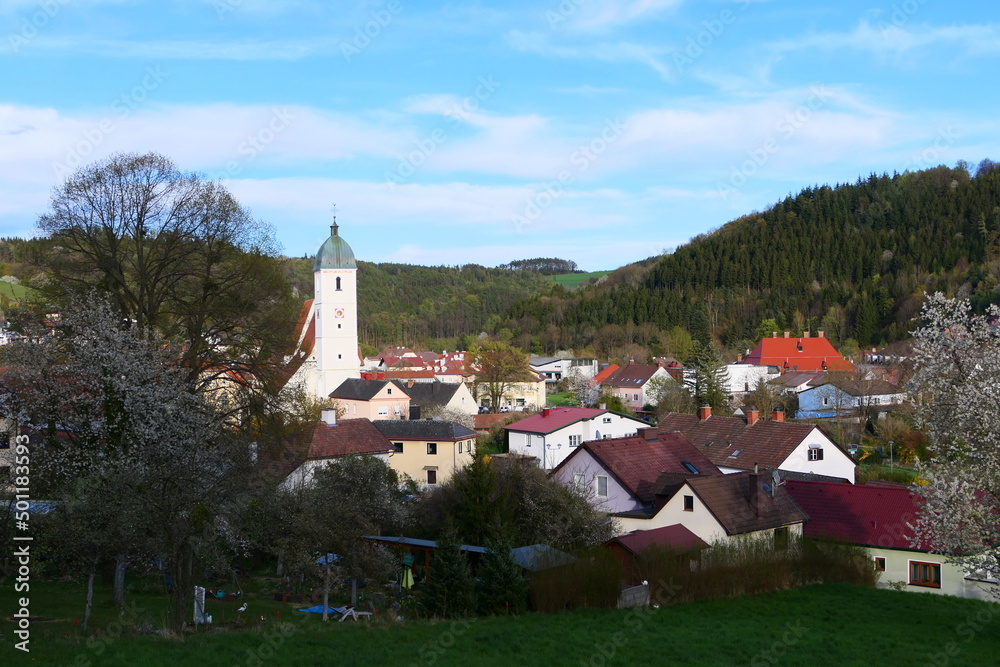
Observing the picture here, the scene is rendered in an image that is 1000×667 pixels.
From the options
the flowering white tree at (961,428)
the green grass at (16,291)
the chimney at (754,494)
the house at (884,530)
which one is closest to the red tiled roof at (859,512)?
the house at (884,530)

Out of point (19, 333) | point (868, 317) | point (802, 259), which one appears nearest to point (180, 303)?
point (19, 333)

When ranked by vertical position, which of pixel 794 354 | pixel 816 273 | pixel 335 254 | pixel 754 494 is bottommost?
pixel 754 494

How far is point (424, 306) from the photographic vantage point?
171625mm

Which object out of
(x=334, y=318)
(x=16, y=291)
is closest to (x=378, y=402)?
(x=334, y=318)

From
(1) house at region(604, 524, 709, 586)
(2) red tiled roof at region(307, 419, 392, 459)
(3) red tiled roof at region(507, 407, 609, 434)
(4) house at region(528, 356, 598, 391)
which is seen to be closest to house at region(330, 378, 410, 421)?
(3) red tiled roof at region(507, 407, 609, 434)

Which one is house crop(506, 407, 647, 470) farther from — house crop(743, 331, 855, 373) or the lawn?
house crop(743, 331, 855, 373)

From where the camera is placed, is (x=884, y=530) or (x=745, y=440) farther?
(x=745, y=440)

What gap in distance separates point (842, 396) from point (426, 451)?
105 ft

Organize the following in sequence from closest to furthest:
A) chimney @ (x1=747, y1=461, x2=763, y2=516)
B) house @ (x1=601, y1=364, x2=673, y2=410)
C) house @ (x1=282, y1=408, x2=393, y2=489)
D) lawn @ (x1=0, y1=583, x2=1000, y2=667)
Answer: lawn @ (x1=0, y1=583, x2=1000, y2=667) → chimney @ (x1=747, y1=461, x2=763, y2=516) → house @ (x1=282, y1=408, x2=393, y2=489) → house @ (x1=601, y1=364, x2=673, y2=410)

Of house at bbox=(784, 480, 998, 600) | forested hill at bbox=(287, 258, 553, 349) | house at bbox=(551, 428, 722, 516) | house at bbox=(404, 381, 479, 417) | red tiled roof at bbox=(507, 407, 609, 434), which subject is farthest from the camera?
forested hill at bbox=(287, 258, 553, 349)

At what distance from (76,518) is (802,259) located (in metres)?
147

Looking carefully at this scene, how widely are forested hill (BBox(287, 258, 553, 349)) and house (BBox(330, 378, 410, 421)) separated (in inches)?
2932

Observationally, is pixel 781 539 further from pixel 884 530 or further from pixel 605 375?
pixel 605 375

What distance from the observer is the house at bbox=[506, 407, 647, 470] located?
40.5 m
